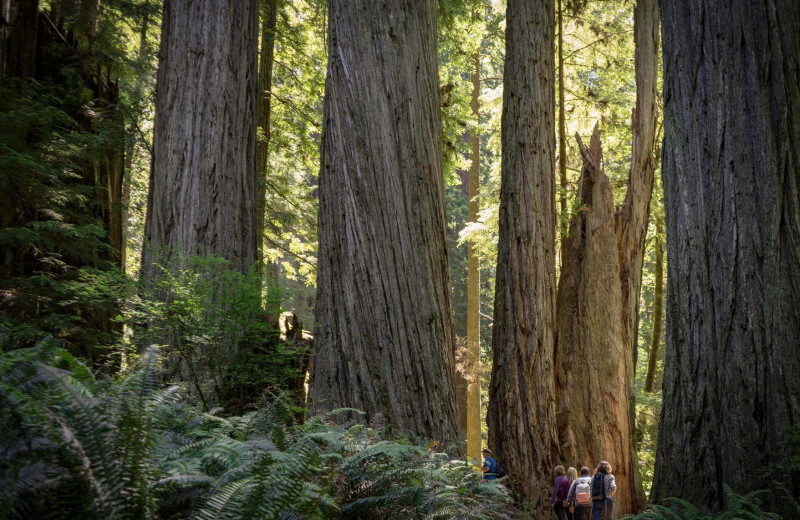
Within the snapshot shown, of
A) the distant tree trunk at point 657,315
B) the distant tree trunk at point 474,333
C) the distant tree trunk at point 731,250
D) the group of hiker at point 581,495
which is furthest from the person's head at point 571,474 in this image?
the distant tree trunk at point 657,315

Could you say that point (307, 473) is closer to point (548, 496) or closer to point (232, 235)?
point (232, 235)

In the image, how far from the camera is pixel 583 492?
753 centimetres

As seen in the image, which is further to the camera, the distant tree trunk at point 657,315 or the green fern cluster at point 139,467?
the distant tree trunk at point 657,315

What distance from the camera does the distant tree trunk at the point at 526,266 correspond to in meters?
7.23

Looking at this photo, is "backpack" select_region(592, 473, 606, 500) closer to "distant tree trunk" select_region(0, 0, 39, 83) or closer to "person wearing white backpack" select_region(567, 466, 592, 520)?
"person wearing white backpack" select_region(567, 466, 592, 520)

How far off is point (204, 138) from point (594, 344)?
24.5 ft

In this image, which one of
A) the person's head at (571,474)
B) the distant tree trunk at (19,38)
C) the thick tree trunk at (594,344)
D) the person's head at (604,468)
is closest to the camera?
the distant tree trunk at (19,38)

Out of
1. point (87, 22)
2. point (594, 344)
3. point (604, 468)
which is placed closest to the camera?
point (604, 468)

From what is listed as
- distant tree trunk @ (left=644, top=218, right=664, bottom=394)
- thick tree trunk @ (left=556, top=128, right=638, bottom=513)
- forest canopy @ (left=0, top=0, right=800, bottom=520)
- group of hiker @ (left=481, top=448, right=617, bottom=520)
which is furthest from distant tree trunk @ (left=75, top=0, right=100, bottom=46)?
distant tree trunk @ (left=644, top=218, right=664, bottom=394)

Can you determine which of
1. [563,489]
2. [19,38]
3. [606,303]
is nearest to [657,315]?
[606,303]

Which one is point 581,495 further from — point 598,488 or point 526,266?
point 526,266

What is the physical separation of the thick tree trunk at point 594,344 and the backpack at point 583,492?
1461 millimetres

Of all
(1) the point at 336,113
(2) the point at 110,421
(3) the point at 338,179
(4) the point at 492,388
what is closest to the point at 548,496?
(4) the point at 492,388

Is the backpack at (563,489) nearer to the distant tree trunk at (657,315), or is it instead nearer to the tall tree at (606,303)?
the tall tree at (606,303)
